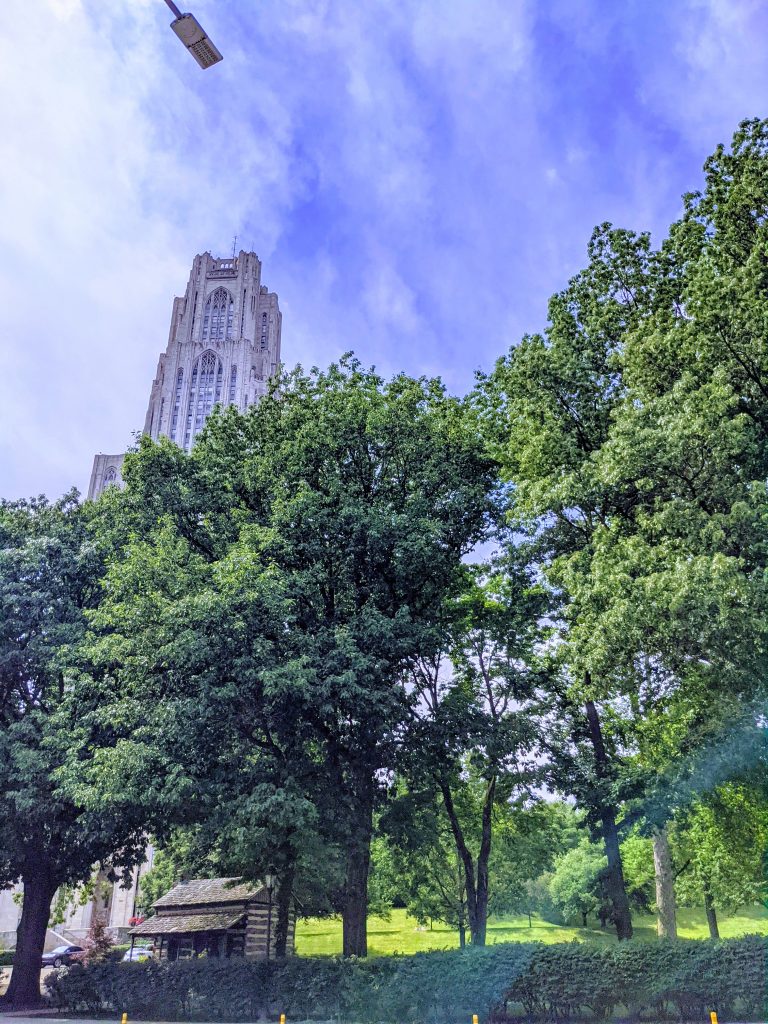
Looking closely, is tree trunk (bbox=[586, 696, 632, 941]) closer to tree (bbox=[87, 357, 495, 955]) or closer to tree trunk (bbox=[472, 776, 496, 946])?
tree trunk (bbox=[472, 776, 496, 946])

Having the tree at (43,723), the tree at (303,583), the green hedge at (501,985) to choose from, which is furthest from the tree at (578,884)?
the tree at (43,723)

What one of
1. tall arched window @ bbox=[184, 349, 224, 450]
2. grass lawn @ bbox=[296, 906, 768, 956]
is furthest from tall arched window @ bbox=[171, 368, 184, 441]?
grass lawn @ bbox=[296, 906, 768, 956]

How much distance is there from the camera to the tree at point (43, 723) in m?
22.6

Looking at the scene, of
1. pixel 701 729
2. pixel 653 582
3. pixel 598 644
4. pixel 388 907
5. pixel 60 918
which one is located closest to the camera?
pixel 653 582

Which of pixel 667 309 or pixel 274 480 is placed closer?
pixel 667 309

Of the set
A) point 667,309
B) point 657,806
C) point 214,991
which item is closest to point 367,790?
point 214,991

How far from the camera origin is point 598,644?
17.5m

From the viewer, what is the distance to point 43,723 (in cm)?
2402

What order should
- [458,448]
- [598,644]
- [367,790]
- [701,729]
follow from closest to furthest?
1. [598,644]
2. [701,729]
3. [367,790]
4. [458,448]

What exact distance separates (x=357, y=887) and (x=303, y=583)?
939 cm

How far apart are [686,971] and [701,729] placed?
18.6 feet

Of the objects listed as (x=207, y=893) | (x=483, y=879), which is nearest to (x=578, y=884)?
(x=207, y=893)

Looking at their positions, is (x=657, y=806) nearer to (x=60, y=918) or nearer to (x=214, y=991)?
(x=214, y=991)

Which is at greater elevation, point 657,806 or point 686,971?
point 657,806
